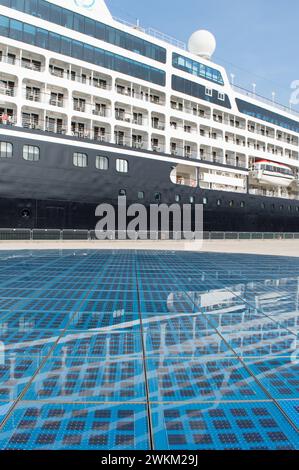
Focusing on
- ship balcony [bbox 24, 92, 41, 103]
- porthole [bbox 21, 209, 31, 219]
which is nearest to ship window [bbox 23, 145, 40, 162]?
porthole [bbox 21, 209, 31, 219]

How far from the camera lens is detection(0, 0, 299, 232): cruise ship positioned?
71.2 feet

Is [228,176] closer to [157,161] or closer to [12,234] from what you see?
[157,161]

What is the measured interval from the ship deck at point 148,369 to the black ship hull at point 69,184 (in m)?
13.6

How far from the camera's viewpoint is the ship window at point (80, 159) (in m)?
23.1

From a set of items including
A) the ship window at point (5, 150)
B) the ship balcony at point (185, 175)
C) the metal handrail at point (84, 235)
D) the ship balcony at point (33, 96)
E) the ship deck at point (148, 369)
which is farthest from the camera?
the ship balcony at point (185, 175)

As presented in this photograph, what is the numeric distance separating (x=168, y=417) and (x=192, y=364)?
1.18 m

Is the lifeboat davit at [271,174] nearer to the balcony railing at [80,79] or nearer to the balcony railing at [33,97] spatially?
the balcony railing at [80,79]

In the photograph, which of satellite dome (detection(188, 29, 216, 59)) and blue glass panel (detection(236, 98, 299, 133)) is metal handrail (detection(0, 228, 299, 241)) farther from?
satellite dome (detection(188, 29, 216, 59))

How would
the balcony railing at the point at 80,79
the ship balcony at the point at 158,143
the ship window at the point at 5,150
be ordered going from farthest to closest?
the ship balcony at the point at 158,143 < the balcony railing at the point at 80,79 < the ship window at the point at 5,150

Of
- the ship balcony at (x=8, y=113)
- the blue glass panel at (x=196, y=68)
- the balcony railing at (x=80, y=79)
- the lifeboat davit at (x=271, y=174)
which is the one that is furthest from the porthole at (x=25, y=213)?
the lifeboat davit at (x=271, y=174)

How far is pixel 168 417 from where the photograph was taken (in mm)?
2896

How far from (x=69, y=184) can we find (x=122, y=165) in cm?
447

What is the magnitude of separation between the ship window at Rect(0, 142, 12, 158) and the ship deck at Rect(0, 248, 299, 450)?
14131 mm
